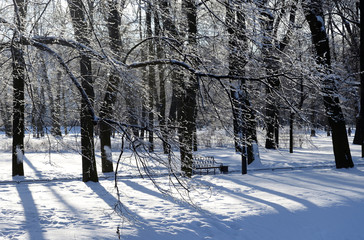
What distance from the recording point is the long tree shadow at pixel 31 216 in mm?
6024

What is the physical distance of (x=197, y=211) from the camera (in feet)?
24.9

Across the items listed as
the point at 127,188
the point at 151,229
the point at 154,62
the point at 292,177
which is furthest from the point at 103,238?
the point at 292,177

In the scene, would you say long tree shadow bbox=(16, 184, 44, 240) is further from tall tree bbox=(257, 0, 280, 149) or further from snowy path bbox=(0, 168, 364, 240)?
tall tree bbox=(257, 0, 280, 149)

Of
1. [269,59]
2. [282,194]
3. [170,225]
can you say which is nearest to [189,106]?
[170,225]

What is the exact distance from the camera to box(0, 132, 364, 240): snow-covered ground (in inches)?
250

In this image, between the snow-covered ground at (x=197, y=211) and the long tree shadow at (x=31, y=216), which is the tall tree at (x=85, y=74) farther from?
the long tree shadow at (x=31, y=216)

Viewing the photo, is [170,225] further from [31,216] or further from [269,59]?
[269,59]

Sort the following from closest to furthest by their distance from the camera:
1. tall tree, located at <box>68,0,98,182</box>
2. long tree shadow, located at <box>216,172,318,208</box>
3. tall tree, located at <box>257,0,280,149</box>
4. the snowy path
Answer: tall tree, located at <box>257,0,280,149</box> → tall tree, located at <box>68,0,98,182</box> → the snowy path → long tree shadow, located at <box>216,172,318,208</box>

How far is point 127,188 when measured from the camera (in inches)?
417

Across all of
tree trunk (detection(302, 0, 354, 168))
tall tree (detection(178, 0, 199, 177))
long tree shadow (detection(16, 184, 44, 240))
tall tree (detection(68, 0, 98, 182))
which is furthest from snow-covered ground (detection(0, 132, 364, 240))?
tree trunk (detection(302, 0, 354, 168))

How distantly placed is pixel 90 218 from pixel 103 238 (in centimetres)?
125

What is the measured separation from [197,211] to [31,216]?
132 inches

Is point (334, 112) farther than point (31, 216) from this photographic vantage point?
Yes

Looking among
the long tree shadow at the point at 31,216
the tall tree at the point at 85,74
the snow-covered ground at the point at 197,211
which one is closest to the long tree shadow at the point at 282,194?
the snow-covered ground at the point at 197,211
